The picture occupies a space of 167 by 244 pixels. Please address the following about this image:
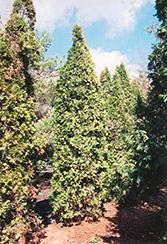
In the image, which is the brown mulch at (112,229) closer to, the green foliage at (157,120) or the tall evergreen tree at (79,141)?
the tall evergreen tree at (79,141)

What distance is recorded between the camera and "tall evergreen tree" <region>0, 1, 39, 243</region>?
4.02m

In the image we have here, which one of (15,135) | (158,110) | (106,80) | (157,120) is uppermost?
(106,80)

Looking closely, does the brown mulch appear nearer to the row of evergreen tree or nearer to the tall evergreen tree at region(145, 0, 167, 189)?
the row of evergreen tree

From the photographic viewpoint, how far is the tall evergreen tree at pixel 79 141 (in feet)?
17.7

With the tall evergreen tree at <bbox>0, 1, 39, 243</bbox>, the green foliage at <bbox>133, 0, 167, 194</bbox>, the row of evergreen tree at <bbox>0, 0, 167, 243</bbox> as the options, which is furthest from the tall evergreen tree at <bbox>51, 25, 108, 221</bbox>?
the green foliage at <bbox>133, 0, 167, 194</bbox>

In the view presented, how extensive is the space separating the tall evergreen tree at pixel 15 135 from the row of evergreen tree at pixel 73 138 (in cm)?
2

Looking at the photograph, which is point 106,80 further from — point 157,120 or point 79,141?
point 157,120

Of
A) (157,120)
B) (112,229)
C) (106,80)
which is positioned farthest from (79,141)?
(106,80)

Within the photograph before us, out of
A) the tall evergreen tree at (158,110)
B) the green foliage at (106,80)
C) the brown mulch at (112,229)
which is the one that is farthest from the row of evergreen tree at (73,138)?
the green foliage at (106,80)

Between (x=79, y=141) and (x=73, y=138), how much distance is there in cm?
21

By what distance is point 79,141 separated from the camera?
549 centimetres

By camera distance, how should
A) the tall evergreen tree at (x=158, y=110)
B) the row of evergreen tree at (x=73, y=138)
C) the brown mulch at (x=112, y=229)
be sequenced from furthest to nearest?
1. the brown mulch at (x=112, y=229)
2. the row of evergreen tree at (x=73, y=138)
3. the tall evergreen tree at (x=158, y=110)

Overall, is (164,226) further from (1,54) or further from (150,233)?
(1,54)

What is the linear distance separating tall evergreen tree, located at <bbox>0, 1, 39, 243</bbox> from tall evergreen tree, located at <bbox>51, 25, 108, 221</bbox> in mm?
1244
